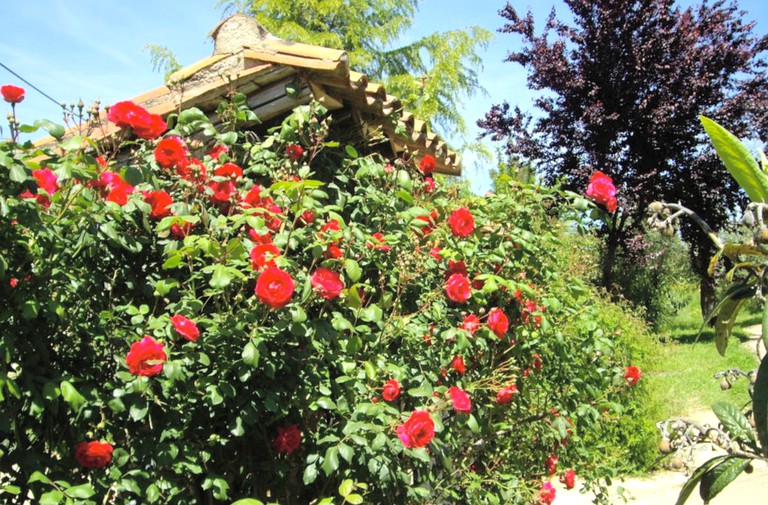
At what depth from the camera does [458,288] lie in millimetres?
2703

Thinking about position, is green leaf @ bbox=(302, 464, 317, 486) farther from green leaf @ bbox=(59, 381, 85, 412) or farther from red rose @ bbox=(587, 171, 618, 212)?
red rose @ bbox=(587, 171, 618, 212)

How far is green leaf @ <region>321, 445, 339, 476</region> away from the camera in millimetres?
2121

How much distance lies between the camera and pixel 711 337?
41.9 feet

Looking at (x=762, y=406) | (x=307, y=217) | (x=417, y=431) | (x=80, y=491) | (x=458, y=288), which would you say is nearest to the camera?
(x=762, y=406)

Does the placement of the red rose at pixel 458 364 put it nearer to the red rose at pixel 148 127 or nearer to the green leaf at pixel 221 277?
the green leaf at pixel 221 277

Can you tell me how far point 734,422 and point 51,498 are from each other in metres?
1.74

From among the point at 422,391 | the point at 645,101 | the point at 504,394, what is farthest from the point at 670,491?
the point at 645,101

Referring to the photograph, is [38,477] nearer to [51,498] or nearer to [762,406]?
[51,498]

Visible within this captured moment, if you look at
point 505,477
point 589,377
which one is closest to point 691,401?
point 589,377

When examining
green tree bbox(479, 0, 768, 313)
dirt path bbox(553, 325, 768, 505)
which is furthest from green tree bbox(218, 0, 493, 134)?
dirt path bbox(553, 325, 768, 505)

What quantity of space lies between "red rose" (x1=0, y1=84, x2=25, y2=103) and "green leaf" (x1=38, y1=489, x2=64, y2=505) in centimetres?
124

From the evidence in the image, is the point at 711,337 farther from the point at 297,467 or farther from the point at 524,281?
the point at 297,467

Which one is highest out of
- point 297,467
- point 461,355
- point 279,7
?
point 279,7

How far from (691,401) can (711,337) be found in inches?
220
